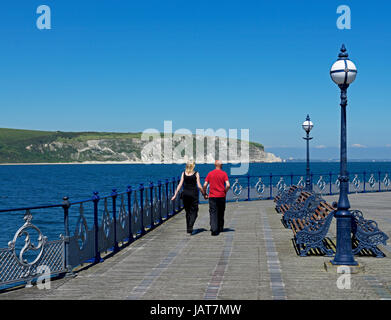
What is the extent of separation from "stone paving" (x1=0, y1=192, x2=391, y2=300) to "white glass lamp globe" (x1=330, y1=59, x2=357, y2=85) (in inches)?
127

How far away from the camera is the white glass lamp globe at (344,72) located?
948cm

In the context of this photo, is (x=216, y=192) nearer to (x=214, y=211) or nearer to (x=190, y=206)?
(x=214, y=211)

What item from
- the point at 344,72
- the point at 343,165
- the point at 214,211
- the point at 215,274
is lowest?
the point at 215,274

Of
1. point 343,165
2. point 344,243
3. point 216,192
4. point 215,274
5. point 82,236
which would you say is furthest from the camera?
point 216,192

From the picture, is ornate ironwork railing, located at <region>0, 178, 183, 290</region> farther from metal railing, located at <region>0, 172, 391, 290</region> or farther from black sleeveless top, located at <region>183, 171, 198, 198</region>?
black sleeveless top, located at <region>183, 171, 198, 198</region>

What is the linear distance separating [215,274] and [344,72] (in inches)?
159

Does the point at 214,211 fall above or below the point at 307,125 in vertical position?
below

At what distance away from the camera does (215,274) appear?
902 cm

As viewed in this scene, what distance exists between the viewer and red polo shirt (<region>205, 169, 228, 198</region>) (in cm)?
1364

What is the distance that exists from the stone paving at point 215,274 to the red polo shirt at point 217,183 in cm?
104

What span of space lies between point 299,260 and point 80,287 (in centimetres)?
413

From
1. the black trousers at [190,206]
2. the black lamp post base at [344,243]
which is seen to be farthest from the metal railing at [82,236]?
the black lamp post base at [344,243]

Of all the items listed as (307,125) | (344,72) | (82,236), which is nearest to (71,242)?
(82,236)

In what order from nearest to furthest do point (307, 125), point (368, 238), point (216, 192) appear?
point (368, 238) → point (216, 192) → point (307, 125)
